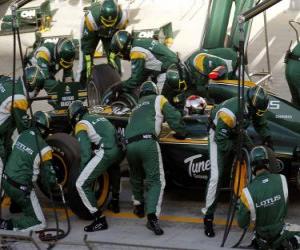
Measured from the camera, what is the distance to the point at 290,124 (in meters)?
10.1

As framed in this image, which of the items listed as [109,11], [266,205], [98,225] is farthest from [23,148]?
[109,11]

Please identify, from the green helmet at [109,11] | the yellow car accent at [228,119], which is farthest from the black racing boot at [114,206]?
the green helmet at [109,11]

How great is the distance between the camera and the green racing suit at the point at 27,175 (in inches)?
383

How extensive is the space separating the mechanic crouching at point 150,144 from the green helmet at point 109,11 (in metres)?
3.00

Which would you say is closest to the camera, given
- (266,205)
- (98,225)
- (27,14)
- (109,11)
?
(266,205)

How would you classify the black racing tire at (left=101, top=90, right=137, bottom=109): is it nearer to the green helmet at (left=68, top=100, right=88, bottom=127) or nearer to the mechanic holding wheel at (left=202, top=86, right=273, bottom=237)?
the green helmet at (left=68, top=100, right=88, bottom=127)

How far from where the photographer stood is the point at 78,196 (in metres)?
9.85

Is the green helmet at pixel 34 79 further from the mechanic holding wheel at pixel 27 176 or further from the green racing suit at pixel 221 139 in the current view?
the green racing suit at pixel 221 139

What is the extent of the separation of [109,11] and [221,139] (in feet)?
12.8

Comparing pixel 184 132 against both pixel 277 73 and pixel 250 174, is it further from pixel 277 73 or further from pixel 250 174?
pixel 277 73

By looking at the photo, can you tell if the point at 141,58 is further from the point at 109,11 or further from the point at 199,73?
the point at 109,11

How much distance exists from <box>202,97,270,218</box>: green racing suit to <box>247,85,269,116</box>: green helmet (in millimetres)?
94

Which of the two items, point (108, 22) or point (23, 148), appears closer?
point (23, 148)

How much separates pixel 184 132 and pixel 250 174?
1191 millimetres
